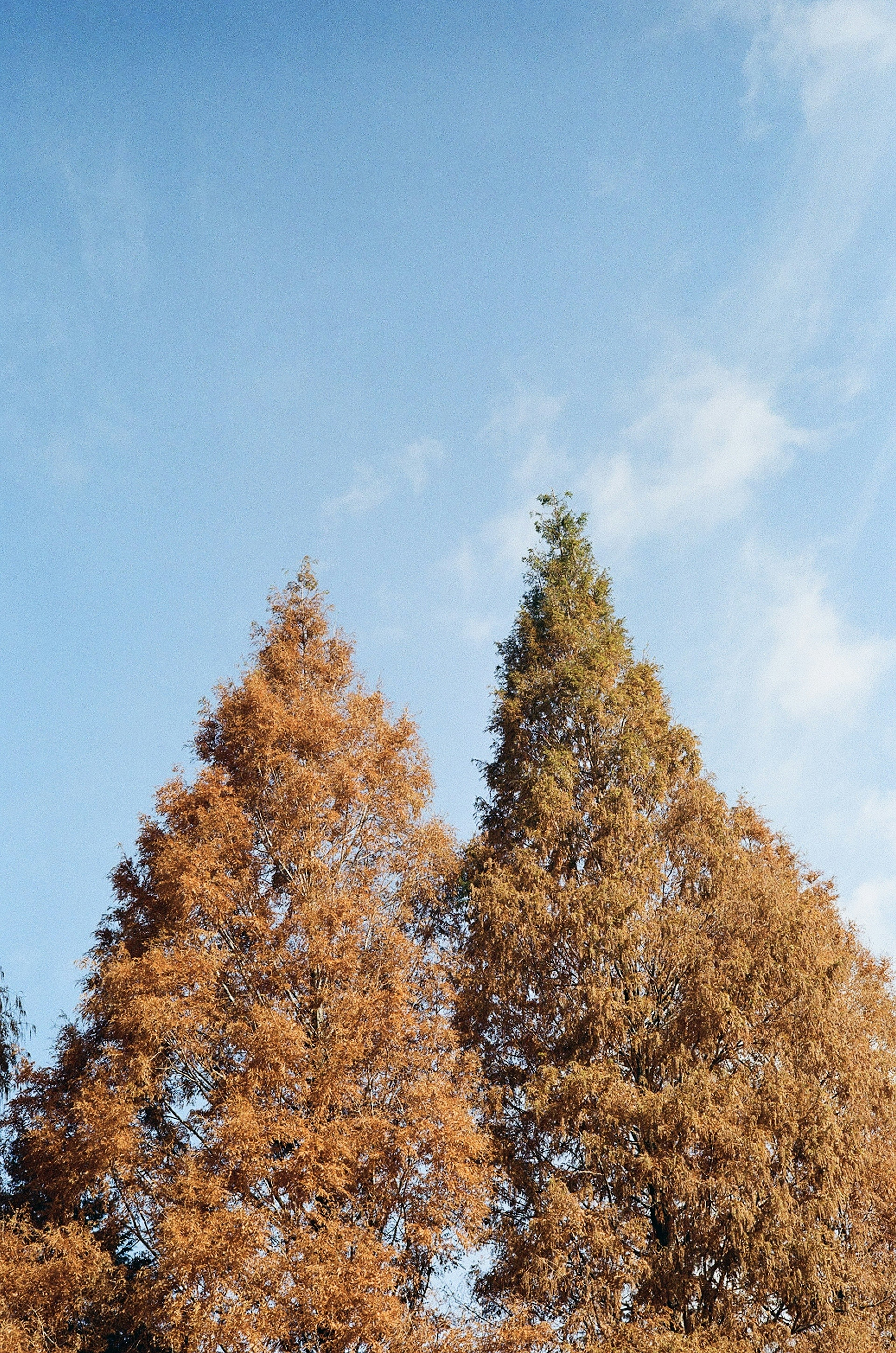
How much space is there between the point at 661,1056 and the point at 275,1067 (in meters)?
3.80

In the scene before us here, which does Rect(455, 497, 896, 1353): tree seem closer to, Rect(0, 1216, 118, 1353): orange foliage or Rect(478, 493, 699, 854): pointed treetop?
Rect(478, 493, 699, 854): pointed treetop

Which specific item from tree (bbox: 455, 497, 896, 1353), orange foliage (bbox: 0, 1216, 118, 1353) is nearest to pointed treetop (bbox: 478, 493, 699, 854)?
tree (bbox: 455, 497, 896, 1353)

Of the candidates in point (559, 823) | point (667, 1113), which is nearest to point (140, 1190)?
point (667, 1113)

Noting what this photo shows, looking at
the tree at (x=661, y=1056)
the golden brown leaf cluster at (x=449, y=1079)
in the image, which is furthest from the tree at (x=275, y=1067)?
the tree at (x=661, y=1056)

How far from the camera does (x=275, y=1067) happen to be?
9055mm

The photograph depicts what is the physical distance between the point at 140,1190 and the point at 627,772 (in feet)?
22.3

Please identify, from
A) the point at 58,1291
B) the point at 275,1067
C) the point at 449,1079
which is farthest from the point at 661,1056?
the point at 58,1291

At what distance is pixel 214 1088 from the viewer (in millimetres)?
9562

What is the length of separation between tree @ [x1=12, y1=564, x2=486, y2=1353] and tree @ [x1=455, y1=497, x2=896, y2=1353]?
838 millimetres

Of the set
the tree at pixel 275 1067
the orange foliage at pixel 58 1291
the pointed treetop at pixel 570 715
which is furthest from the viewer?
the pointed treetop at pixel 570 715

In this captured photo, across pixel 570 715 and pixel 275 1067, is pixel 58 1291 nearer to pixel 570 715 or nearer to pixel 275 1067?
pixel 275 1067

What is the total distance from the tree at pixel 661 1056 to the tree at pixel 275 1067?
84 centimetres

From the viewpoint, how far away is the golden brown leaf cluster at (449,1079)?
828 centimetres

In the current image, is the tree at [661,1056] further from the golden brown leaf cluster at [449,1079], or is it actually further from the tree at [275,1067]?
the tree at [275,1067]
